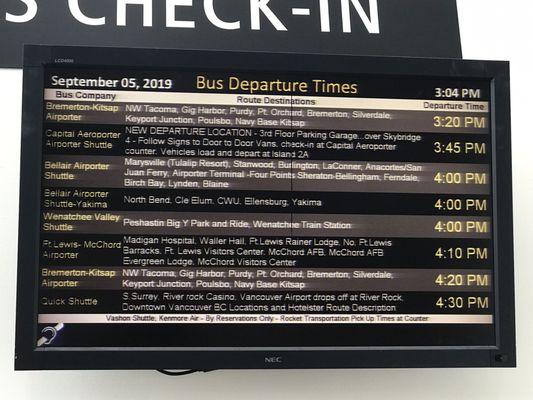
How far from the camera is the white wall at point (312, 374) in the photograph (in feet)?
4.49

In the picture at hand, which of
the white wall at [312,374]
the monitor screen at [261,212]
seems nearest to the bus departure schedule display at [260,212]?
the monitor screen at [261,212]

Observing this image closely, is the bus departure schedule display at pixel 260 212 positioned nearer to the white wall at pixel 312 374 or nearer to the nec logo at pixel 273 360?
the nec logo at pixel 273 360

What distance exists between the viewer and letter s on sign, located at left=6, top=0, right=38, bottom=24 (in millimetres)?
1462

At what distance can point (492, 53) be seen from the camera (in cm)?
152

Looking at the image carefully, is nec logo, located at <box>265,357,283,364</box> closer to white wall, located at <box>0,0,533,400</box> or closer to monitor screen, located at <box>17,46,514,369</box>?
monitor screen, located at <box>17,46,514,369</box>

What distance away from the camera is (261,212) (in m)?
1.29

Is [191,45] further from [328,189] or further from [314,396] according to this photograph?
[314,396]

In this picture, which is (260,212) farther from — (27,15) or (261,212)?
(27,15)

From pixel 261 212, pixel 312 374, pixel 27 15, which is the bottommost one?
pixel 312 374

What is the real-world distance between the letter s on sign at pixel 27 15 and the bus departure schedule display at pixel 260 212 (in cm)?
27

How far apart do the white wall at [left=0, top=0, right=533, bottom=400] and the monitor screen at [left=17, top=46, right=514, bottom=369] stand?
0.16 m

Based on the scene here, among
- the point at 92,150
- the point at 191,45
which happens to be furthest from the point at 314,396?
the point at 191,45

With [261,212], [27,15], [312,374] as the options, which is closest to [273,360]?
[312,374]

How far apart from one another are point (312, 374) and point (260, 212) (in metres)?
0.40
